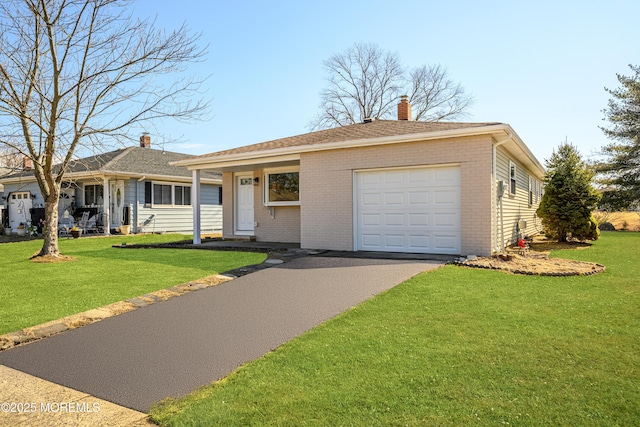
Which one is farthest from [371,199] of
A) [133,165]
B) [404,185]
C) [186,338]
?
[133,165]

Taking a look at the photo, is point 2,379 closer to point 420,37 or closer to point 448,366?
point 448,366

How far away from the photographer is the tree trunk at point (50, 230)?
9.93m

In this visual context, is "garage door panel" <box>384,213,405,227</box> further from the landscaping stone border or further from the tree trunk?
the tree trunk

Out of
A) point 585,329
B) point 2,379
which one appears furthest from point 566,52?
point 2,379

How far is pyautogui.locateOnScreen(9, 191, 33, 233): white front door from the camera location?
20844mm

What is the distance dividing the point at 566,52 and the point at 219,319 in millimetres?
11945

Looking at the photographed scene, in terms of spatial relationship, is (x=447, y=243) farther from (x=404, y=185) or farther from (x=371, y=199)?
(x=371, y=199)

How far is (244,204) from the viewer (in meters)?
14.5

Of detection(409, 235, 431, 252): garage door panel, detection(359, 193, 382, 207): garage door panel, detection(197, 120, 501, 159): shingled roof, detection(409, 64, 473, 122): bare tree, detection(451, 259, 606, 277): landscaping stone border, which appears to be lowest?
detection(451, 259, 606, 277): landscaping stone border

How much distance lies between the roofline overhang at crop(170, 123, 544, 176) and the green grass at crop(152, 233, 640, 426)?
4507mm

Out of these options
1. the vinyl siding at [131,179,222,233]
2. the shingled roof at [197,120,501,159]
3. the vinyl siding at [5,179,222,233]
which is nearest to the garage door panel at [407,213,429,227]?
the shingled roof at [197,120,501,159]

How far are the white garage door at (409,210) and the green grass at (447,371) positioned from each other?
4.25 metres

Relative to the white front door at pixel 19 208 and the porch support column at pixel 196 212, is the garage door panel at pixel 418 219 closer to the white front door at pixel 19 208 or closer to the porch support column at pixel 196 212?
the porch support column at pixel 196 212

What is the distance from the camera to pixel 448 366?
319cm
